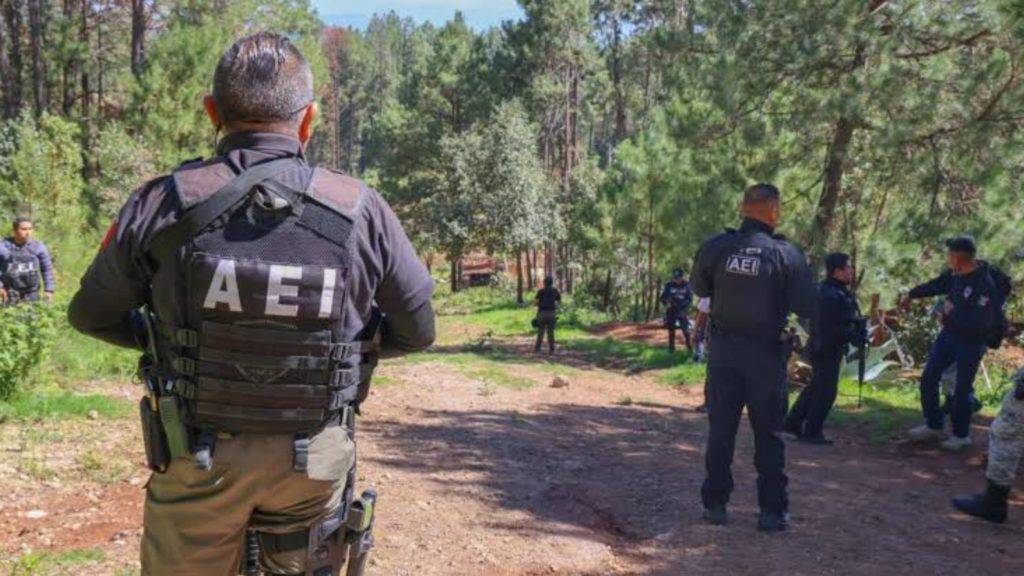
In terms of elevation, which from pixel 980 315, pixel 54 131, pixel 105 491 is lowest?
pixel 105 491

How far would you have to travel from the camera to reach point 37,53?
26.1 meters

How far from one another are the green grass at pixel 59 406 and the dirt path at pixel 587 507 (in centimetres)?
24

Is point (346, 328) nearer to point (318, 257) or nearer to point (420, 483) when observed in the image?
point (318, 257)

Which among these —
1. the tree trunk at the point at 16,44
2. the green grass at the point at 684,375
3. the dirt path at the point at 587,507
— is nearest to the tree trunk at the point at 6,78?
the tree trunk at the point at 16,44

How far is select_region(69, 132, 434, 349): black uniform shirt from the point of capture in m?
2.13

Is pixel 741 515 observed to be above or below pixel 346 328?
below

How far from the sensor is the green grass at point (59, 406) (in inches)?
274

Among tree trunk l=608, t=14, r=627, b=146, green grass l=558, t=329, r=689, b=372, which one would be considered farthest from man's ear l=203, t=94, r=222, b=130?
tree trunk l=608, t=14, r=627, b=146

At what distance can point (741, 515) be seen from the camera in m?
5.54

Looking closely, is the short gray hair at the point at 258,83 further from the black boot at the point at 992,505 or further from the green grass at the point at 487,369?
the green grass at the point at 487,369

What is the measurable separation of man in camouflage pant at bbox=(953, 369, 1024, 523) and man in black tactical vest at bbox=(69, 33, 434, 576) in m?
4.50

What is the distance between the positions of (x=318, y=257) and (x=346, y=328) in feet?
0.74

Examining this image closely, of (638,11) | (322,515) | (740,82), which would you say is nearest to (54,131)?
(740,82)

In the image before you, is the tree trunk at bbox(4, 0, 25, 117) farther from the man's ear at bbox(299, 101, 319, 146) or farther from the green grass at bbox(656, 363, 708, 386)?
the man's ear at bbox(299, 101, 319, 146)
